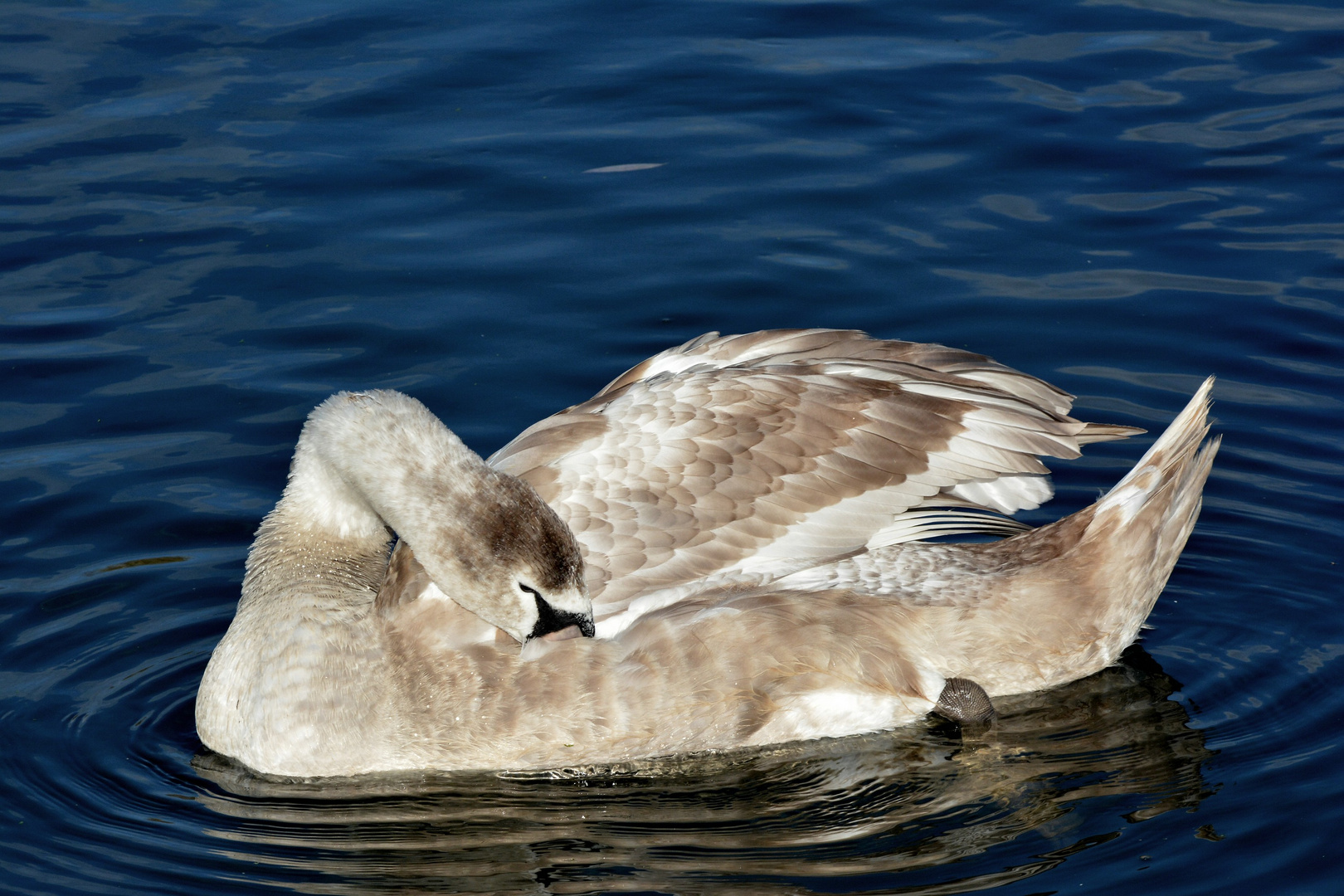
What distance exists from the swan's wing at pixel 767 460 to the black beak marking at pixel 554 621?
25cm

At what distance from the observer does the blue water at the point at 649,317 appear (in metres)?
5.96

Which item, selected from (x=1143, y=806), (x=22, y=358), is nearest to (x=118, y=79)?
(x=22, y=358)

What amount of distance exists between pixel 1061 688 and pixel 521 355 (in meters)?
3.71

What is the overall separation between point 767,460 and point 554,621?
1.09 m

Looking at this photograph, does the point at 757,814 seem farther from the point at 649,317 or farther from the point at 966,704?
the point at 649,317

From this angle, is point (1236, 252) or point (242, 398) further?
point (1236, 252)

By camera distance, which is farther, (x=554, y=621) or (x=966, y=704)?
(x=966, y=704)

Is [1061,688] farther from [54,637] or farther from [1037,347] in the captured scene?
[54,637]

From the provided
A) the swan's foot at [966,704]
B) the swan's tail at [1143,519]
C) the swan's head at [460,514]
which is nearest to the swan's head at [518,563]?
the swan's head at [460,514]

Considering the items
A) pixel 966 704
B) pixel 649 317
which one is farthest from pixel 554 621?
pixel 649 317

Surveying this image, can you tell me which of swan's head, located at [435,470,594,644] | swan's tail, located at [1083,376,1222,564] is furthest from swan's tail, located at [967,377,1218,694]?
swan's head, located at [435,470,594,644]

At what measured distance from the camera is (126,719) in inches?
264

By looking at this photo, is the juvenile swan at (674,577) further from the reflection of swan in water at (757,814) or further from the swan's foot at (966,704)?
the reflection of swan in water at (757,814)

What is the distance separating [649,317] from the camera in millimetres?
9656
